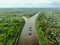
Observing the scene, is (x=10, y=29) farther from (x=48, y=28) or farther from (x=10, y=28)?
(x=48, y=28)

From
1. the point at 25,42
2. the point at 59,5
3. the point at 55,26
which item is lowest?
the point at 25,42

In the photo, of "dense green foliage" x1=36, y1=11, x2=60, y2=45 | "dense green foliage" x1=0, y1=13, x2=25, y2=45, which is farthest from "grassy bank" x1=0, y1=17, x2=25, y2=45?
"dense green foliage" x1=36, y1=11, x2=60, y2=45

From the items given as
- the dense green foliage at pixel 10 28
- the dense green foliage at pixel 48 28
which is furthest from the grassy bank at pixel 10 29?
the dense green foliage at pixel 48 28

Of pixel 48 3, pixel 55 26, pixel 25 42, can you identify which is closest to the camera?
pixel 25 42

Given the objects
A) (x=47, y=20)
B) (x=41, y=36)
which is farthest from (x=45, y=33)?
(x=47, y=20)

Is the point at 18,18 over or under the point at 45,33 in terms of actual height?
over

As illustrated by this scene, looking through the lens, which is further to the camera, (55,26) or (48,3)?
(48,3)

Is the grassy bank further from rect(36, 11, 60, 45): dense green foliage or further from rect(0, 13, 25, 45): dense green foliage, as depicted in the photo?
rect(36, 11, 60, 45): dense green foliage

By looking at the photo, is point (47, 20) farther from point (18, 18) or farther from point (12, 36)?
point (12, 36)
